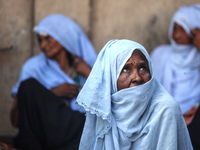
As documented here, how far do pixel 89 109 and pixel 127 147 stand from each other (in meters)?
0.38

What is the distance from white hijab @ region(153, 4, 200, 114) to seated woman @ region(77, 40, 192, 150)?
74.7 inches

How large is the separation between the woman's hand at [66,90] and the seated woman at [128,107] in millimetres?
1514

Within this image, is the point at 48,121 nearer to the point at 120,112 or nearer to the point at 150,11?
the point at 120,112

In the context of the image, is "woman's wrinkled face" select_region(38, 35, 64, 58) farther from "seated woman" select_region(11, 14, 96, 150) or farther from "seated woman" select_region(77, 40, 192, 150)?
"seated woman" select_region(77, 40, 192, 150)

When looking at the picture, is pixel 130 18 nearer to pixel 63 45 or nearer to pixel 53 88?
pixel 63 45

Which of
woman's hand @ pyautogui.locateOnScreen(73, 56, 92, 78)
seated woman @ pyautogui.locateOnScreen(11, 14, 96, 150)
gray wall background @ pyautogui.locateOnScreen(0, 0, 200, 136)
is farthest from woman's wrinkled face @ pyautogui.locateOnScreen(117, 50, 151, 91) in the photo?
gray wall background @ pyautogui.locateOnScreen(0, 0, 200, 136)

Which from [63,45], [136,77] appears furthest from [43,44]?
[136,77]

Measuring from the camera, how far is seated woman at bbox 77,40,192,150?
3.10m

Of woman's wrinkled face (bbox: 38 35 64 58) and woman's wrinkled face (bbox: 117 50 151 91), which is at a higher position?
woman's wrinkled face (bbox: 117 50 151 91)

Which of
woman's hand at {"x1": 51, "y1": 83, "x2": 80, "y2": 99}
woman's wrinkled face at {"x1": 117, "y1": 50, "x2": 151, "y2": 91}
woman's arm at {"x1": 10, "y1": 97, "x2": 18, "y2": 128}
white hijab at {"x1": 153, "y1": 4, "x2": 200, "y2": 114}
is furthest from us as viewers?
white hijab at {"x1": 153, "y1": 4, "x2": 200, "y2": 114}

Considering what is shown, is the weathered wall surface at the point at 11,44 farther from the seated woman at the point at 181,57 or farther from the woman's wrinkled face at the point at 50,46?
the seated woman at the point at 181,57

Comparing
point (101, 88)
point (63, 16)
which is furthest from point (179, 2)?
point (101, 88)

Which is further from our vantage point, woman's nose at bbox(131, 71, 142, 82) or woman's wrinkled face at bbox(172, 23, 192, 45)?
woman's wrinkled face at bbox(172, 23, 192, 45)

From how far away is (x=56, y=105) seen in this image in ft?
14.4
